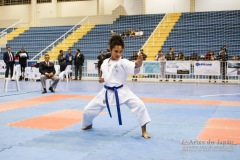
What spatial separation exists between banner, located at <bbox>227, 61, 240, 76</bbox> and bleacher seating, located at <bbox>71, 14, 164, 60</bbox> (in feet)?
A: 25.8

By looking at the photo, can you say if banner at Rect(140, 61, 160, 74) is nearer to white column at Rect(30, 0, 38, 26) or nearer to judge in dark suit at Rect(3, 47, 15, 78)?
judge in dark suit at Rect(3, 47, 15, 78)

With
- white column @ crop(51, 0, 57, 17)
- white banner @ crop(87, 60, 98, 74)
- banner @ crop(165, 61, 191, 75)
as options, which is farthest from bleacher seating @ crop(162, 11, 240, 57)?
white column @ crop(51, 0, 57, 17)

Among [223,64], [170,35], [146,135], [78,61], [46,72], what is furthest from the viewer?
[170,35]

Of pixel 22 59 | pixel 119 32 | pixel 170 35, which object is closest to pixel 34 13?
pixel 119 32

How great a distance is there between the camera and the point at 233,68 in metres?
16.0

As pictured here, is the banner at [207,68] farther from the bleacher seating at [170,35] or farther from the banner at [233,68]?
the bleacher seating at [170,35]

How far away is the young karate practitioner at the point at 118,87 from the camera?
5.28 metres

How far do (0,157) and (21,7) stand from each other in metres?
29.0

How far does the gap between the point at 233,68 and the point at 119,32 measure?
10.6 m

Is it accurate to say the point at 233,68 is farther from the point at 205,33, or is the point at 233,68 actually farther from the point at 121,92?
the point at 121,92

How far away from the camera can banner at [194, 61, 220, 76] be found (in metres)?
16.2

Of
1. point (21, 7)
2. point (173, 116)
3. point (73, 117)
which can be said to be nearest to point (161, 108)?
point (173, 116)

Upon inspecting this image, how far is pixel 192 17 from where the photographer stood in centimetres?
2462

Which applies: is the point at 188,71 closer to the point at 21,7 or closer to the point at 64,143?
the point at 64,143
